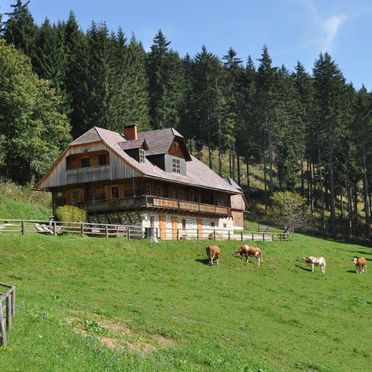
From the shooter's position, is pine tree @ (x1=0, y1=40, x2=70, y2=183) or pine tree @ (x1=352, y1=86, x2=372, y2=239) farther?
pine tree @ (x1=352, y1=86, x2=372, y2=239)

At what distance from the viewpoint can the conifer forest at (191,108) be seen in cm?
5928

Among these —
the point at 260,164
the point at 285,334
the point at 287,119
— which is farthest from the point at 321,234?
the point at 285,334

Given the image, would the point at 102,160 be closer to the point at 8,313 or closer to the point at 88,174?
the point at 88,174

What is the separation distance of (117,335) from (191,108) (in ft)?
276

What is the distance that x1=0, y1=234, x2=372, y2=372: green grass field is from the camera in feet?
47.6

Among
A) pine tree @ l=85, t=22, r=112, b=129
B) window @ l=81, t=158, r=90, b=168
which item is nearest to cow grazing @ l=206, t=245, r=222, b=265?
window @ l=81, t=158, r=90, b=168

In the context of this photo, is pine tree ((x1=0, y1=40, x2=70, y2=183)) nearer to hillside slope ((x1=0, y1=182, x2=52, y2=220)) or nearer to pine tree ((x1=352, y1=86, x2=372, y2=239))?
hillside slope ((x1=0, y1=182, x2=52, y2=220))

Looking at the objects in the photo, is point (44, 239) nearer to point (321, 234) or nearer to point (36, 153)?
point (36, 153)

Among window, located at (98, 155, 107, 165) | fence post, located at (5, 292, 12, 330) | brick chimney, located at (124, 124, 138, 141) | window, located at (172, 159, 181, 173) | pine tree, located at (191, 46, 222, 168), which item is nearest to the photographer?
fence post, located at (5, 292, 12, 330)

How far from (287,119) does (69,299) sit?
250ft

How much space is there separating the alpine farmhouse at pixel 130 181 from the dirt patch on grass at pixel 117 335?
1053 inches

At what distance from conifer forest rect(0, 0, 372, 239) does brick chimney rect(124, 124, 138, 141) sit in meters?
10.9

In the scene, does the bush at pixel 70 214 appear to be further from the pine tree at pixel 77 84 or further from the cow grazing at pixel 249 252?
the pine tree at pixel 77 84

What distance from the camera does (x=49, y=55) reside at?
70.0 meters
